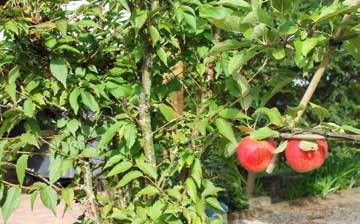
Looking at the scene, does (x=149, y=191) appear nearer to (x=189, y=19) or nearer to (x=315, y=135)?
(x=189, y=19)

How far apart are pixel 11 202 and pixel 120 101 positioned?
469 mm

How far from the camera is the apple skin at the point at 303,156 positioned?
4.31 feet

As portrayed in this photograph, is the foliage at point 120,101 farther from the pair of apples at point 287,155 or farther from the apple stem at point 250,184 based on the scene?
the apple stem at point 250,184

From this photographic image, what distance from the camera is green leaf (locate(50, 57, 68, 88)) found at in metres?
1.89

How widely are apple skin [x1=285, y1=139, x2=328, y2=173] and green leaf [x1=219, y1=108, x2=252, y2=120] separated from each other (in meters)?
0.30

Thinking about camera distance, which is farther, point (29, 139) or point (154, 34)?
point (29, 139)

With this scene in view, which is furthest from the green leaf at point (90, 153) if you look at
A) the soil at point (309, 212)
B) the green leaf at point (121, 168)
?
the soil at point (309, 212)

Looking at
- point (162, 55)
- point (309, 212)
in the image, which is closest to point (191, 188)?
point (162, 55)

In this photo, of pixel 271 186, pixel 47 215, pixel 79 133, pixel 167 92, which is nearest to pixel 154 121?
pixel 167 92

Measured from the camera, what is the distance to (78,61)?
2.04 m

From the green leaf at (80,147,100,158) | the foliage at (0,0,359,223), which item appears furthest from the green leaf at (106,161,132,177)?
the green leaf at (80,147,100,158)

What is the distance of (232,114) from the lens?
1.66 metres

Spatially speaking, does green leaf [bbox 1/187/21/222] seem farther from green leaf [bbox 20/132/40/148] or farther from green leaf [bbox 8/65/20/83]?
green leaf [bbox 8/65/20/83]

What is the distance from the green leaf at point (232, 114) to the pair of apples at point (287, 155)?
0.62ft
